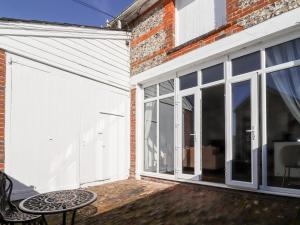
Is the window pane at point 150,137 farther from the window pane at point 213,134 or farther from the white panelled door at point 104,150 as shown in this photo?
the window pane at point 213,134

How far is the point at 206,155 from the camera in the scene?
696cm

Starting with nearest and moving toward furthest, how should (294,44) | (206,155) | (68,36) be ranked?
(294,44) < (206,155) < (68,36)

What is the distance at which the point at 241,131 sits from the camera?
609 centimetres

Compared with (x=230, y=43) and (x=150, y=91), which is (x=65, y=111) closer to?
(x=150, y=91)

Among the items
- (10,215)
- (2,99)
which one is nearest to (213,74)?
(2,99)

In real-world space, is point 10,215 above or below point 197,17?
below

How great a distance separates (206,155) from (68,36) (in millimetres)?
4692

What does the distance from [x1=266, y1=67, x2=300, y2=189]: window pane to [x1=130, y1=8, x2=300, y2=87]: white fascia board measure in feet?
2.59

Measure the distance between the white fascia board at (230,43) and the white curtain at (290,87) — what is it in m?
0.77

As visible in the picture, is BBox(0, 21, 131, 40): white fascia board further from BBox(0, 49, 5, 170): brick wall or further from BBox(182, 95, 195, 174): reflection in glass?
BBox(182, 95, 195, 174): reflection in glass

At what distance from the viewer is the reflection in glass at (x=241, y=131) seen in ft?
19.4

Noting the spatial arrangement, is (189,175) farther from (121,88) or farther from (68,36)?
(68,36)

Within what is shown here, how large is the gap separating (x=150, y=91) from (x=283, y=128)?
179 inches

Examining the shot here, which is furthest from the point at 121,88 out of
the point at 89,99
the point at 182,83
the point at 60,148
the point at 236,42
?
the point at 236,42
